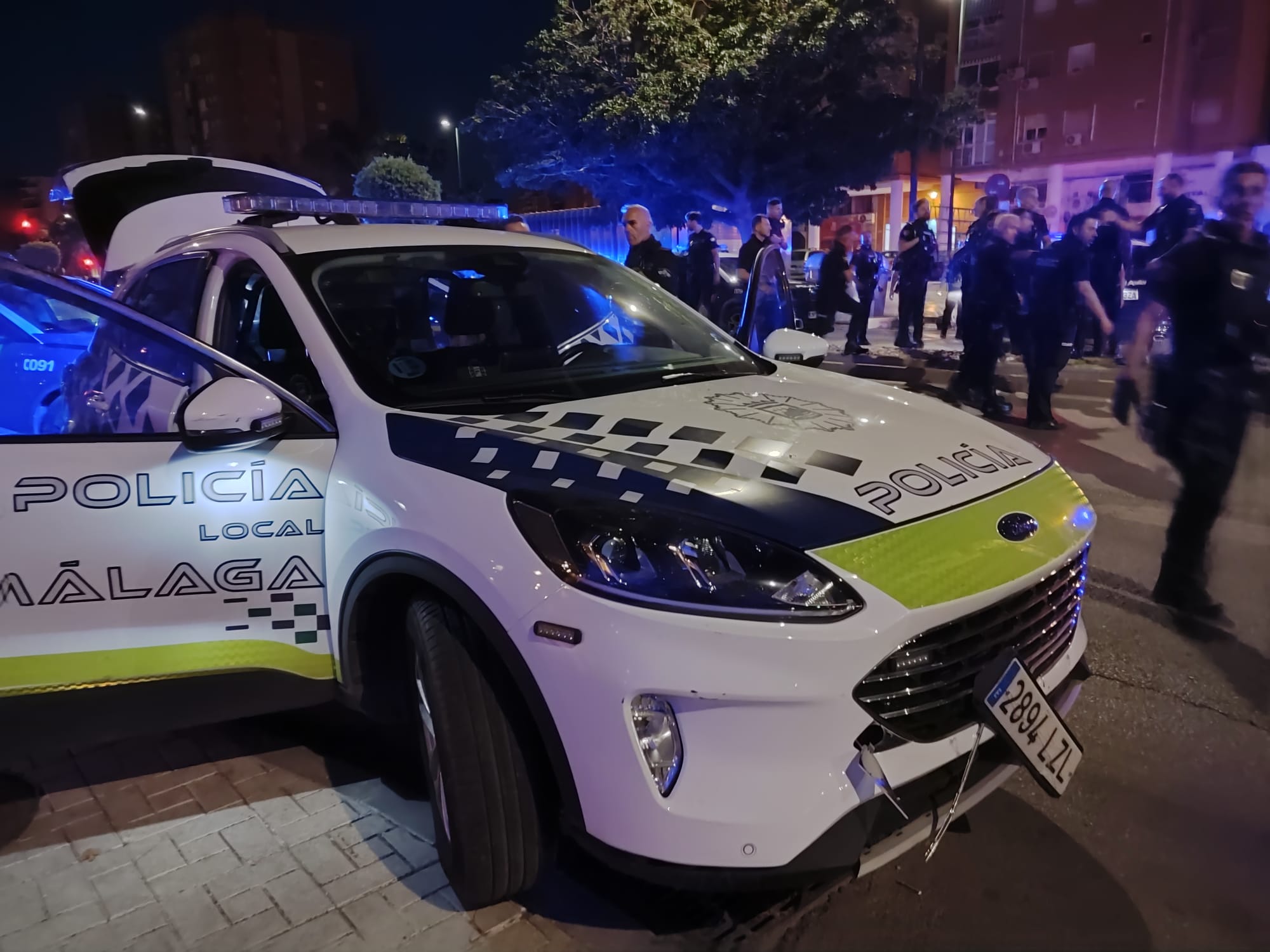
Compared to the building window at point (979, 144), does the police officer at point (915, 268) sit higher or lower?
lower

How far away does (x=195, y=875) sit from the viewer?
251 centimetres

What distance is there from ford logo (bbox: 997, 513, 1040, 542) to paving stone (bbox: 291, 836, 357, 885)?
1940mm

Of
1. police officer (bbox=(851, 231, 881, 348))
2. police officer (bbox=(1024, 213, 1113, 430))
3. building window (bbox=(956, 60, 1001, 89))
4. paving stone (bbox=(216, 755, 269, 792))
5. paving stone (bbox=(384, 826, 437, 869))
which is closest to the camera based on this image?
paving stone (bbox=(384, 826, 437, 869))

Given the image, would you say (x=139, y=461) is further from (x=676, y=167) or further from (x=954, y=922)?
(x=676, y=167)

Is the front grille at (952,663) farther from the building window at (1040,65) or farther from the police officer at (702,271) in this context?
the building window at (1040,65)

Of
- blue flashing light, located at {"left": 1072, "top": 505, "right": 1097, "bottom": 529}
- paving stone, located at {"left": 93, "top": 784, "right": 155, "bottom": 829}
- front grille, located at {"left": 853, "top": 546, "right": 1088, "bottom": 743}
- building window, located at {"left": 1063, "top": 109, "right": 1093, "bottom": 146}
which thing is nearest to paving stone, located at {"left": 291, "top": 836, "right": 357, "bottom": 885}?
paving stone, located at {"left": 93, "top": 784, "right": 155, "bottom": 829}

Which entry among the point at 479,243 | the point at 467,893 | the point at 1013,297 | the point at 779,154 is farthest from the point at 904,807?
the point at 779,154

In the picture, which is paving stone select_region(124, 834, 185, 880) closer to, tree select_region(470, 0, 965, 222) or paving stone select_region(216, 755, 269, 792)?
paving stone select_region(216, 755, 269, 792)

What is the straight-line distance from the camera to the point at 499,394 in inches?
104

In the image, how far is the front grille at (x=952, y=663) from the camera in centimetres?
181

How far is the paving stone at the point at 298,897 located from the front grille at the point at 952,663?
1.55m

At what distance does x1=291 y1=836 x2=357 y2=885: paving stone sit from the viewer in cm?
248

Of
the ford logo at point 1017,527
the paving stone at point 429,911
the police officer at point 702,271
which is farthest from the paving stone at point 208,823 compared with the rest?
the police officer at point 702,271

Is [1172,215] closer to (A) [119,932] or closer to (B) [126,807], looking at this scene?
(B) [126,807]
